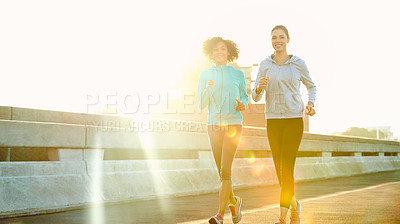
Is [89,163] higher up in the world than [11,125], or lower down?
lower down

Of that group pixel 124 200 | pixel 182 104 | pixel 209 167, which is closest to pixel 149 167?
pixel 124 200

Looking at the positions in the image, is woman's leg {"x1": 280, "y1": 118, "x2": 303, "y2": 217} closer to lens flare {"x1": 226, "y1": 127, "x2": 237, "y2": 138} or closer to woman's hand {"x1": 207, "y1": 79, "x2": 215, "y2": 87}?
lens flare {"x1": 226, "y1": 127, "x2": 237, "y2": 138}

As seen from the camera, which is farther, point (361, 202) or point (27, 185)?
point (361, 202)

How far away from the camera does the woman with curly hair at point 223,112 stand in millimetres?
6307

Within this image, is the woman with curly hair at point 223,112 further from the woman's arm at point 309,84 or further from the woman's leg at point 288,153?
the woman's arm at point 309,84

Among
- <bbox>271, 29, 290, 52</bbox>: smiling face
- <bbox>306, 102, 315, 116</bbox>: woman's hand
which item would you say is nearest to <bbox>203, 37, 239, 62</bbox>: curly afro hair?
<bbox>271, 29, 290, 52</bbox>: smiling face

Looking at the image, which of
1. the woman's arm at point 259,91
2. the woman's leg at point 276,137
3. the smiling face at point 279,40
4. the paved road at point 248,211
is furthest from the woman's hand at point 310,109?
the paved road at point 248,211

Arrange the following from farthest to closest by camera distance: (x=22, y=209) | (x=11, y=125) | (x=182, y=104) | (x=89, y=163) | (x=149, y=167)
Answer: (x=182, y=104), (x=149, y=167), (x=89, y=163), (x=11, y=125), (x=22, y=209)

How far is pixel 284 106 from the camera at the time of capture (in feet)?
20.4

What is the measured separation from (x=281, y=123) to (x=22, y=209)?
363 cm

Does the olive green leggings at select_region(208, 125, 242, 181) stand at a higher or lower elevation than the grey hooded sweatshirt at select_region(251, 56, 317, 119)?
lower

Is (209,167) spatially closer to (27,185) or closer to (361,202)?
(361,202)

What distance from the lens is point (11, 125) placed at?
314 inches

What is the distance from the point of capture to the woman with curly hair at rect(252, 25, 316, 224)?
20.2ft
